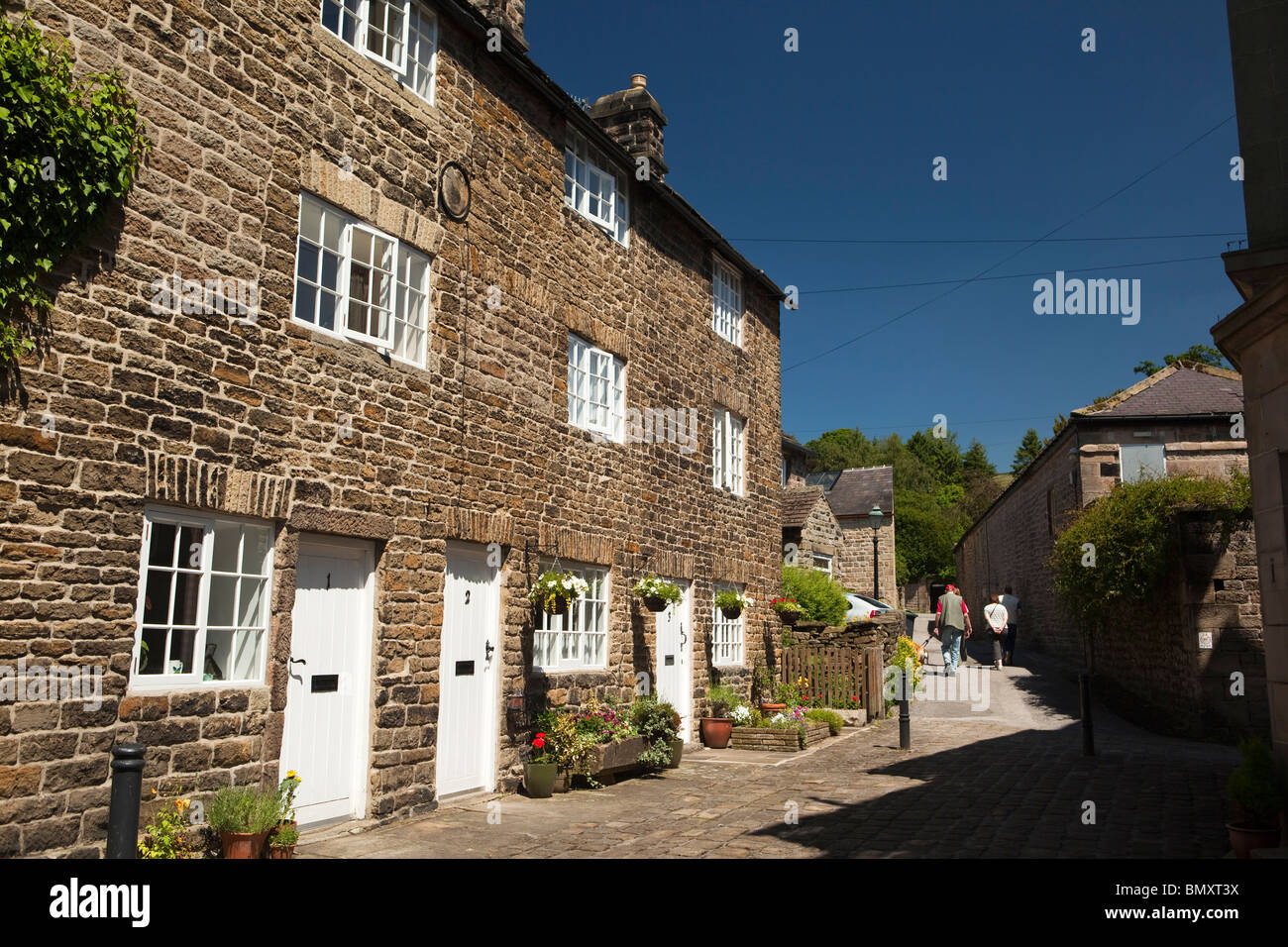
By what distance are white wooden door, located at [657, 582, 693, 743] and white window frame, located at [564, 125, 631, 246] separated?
5.32 m

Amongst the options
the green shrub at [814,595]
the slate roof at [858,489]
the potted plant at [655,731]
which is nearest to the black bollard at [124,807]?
the potted plant at [655,731]

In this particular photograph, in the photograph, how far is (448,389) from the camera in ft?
31.3

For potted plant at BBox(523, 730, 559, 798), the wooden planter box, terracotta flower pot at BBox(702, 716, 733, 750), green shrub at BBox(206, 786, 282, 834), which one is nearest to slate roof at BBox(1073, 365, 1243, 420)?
the wooden planter box

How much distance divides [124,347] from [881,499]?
110ft

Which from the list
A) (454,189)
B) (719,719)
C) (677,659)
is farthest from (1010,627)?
(454,189)

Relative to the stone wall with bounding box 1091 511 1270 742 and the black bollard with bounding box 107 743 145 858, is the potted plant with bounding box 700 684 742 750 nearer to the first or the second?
the stone wall with bounding box 1091 511 1270 742

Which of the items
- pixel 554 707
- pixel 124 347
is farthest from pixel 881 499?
pixel 124 347

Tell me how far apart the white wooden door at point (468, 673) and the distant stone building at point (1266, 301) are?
23.0 feet

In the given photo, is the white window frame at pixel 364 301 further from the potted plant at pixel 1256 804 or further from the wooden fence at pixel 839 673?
the wooden fence at pixel 839 673

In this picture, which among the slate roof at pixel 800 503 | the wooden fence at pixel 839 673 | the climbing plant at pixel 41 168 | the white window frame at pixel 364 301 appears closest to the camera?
the climbing plant at pixel 41 168

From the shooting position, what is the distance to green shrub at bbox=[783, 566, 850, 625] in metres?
21.6

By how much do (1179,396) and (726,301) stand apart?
11923 millimetres

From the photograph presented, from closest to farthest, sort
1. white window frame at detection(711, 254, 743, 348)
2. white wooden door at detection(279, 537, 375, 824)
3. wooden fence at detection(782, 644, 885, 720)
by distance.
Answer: white wooden door at detection(279, 537, 375, 824) < white window frame at detection(711, 254, 743, 348) < wooden fence at detection(782, 644, 885, 720)

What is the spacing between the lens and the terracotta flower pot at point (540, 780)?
32.9ft
